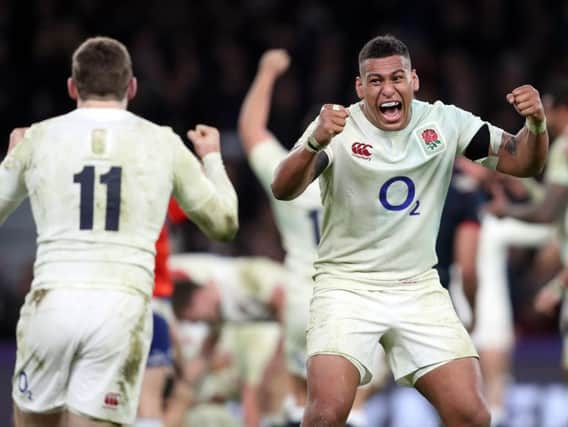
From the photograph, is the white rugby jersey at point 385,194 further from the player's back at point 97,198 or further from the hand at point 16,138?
the hand at point 16,138

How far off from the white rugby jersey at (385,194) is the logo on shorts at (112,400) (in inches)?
41.4

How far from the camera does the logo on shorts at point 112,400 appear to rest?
239 inches

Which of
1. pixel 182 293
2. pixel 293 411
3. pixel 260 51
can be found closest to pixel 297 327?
pixel 293 411

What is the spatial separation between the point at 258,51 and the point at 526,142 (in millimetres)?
9396

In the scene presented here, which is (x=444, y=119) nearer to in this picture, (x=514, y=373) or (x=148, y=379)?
(x=148, y=379)

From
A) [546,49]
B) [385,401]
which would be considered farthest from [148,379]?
[546,49]

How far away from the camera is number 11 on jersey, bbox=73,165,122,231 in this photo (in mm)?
6133

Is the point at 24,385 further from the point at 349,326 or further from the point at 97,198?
the point at 349,326

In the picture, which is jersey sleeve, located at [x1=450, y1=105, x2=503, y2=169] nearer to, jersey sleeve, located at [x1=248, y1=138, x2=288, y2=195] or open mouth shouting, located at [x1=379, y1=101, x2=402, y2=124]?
open mouth shouting, located at [x1=379, y1=101, x2=402, y2=124]

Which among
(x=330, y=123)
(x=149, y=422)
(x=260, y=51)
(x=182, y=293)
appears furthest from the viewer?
(x=260, y=51)

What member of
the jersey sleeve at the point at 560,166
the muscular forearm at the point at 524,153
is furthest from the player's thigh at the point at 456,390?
A: the jersey sleeve at the point at 560,166

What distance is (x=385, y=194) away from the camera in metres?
6.33

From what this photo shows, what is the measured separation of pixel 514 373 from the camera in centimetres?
1222

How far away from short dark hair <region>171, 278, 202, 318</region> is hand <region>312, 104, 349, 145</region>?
448 centimetres
